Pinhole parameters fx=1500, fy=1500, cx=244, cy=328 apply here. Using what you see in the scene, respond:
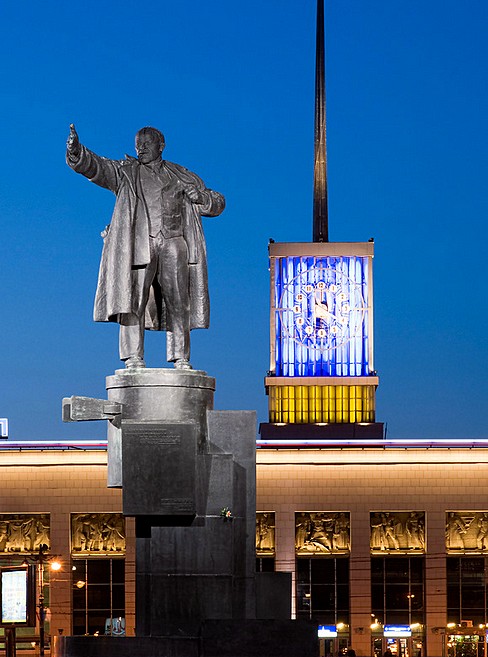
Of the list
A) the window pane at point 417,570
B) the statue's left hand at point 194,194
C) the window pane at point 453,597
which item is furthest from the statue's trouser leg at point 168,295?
the window pane at point 453,597

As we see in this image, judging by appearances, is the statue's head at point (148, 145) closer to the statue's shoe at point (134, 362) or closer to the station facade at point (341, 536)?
the statue's shoe at point (134, 362)

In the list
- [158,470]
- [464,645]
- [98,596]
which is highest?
[158,470]

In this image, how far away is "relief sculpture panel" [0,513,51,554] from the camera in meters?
70.1

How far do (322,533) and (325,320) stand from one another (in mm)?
28545

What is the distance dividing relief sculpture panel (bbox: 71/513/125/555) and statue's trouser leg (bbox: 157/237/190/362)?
53.0m

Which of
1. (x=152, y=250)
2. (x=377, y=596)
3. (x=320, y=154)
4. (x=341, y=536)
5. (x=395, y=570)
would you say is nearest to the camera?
(x=152, y=250)

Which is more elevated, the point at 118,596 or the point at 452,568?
the point at 452,568

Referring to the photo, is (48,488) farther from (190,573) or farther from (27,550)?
(190,573)

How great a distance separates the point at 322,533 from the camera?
232ft

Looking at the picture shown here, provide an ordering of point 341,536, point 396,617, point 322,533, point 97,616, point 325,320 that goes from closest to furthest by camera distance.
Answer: point 97,616 < point 396,617 < point 322,533 < point 341,536 < point 325,320

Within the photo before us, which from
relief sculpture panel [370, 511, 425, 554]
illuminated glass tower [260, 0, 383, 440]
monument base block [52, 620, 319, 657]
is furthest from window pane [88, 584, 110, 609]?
monument base block [52, 620, 319, 657]

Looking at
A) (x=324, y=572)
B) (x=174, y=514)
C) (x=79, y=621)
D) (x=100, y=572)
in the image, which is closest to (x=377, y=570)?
(x=324, y=572)

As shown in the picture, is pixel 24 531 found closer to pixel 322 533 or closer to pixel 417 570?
pixel 322 533

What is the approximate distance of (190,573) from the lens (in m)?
16.9
